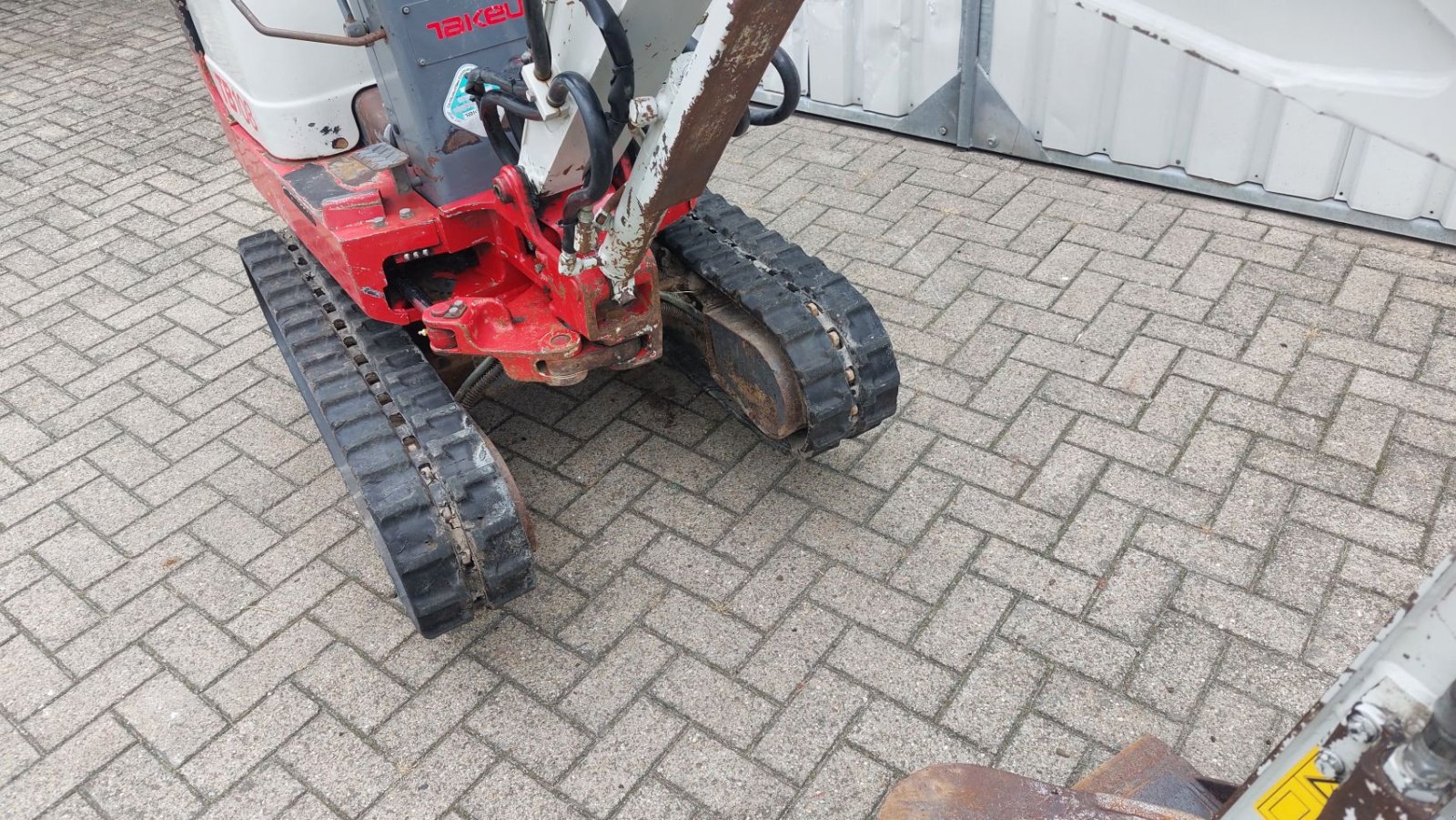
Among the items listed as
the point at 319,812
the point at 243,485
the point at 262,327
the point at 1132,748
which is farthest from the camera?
the point at 262,327

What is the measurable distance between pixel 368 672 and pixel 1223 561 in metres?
2.70

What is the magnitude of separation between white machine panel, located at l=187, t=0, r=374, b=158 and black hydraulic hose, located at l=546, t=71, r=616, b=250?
123cm

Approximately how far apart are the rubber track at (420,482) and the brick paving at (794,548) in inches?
14.5

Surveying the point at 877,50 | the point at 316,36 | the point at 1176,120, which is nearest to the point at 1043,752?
the point at 316,36

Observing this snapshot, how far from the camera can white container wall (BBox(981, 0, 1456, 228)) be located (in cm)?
486

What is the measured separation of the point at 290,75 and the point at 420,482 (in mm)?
1477

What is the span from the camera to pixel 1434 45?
40.1 inches

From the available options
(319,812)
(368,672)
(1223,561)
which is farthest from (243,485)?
(1223,561)

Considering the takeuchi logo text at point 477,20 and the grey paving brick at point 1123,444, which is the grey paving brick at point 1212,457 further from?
the takeuchi logo text at point 477,20

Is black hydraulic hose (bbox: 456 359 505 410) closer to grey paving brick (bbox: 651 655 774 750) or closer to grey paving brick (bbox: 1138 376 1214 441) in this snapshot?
grey paving brick (bbox: 651 655 774 750)

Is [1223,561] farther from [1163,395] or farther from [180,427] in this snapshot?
[180,427]

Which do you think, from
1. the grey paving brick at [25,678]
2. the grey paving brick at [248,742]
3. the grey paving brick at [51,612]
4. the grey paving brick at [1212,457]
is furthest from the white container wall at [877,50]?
the grey paving brick at [25,678]

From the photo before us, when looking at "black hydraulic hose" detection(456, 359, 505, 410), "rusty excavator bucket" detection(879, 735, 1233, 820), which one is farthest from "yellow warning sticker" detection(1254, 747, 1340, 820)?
"black hydraulic hose" detection(456, 359, 505, 410)

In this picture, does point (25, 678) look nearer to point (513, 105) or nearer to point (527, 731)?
point (527, 731)
